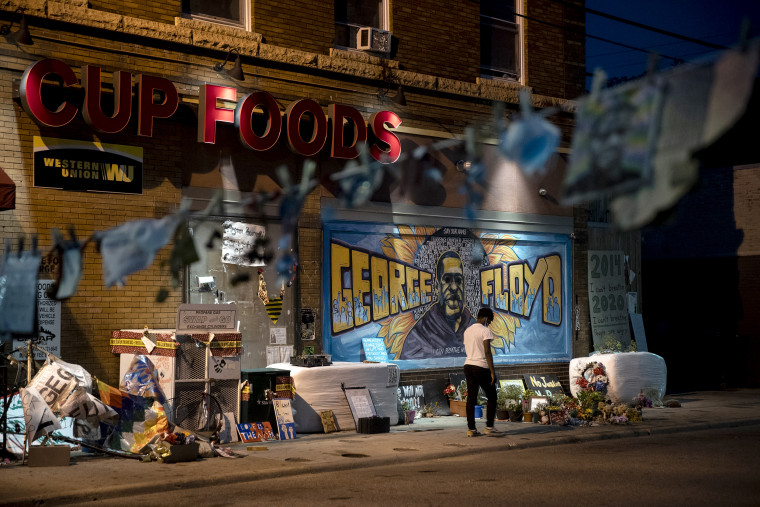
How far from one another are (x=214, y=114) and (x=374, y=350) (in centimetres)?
505

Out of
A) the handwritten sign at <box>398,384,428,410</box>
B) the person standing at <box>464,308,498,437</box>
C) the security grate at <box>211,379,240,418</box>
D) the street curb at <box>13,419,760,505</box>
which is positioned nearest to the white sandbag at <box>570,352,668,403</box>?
the street curb at <box>13,419,760,505</box>

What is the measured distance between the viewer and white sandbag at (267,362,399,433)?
48.8 ft

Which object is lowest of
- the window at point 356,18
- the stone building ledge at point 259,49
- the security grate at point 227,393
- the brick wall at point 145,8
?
the security grate at point 227,393

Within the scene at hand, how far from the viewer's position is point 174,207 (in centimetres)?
1438

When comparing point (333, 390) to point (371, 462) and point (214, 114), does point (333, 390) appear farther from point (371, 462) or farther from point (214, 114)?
point (214, 114)

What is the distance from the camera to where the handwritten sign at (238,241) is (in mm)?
15344

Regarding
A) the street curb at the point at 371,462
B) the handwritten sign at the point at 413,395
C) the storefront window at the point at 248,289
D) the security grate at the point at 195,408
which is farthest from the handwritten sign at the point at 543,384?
the security grate at the point at 195,408

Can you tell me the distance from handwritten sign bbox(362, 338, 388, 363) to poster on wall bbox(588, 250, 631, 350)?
5794 mm

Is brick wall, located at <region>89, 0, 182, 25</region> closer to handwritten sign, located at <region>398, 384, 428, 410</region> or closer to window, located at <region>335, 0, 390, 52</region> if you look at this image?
window, located at <region>335, 0, 390, 52</region>

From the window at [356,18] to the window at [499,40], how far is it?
8.55 ft

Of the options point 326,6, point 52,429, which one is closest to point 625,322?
point 326,6

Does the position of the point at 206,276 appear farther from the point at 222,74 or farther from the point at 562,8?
the point at 562,8

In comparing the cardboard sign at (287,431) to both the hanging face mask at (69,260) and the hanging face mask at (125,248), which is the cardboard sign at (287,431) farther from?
the hanging face mask at (125,248)

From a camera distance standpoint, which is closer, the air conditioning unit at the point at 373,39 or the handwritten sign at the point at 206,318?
the handwritten sign at the point at 206,318
